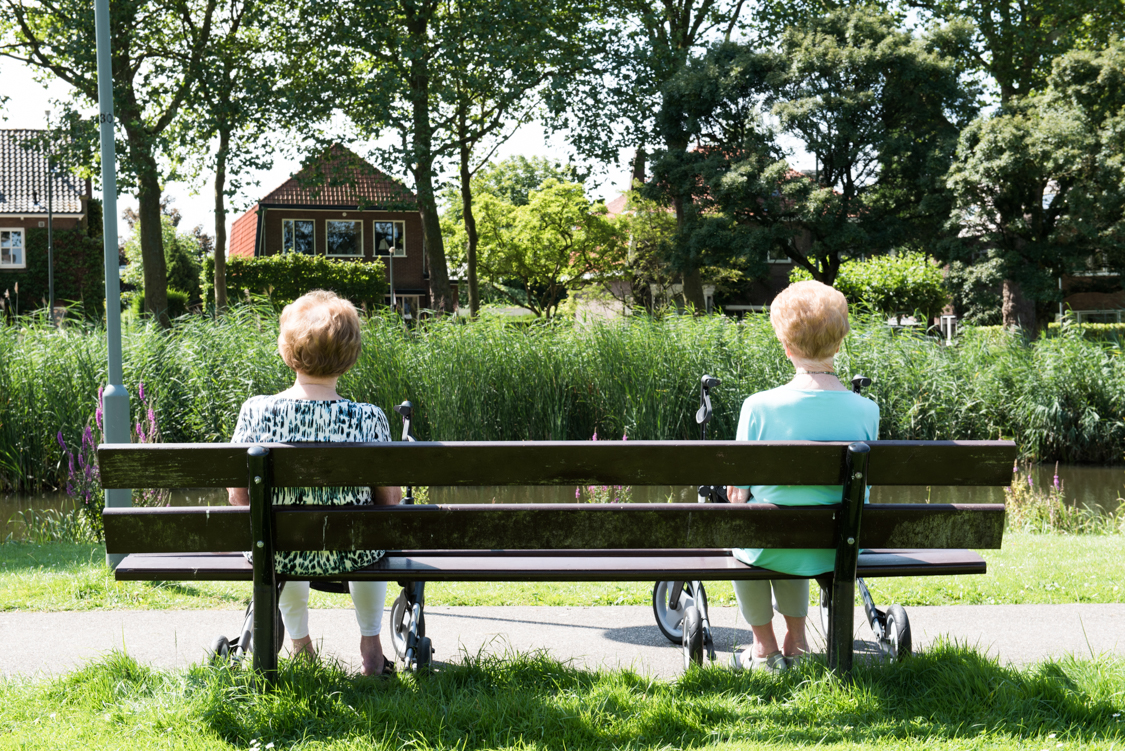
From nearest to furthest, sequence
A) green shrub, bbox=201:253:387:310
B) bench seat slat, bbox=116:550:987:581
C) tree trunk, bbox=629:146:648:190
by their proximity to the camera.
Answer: bench seat slat, bbox=116:550:987:581
tree trunk, bbox=629:146:648:190
green shrub, bbox=201:253:387:310

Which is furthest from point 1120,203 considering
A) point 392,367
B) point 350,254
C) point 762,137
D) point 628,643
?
point 350,254

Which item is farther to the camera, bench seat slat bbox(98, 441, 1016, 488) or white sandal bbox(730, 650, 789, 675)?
white sandal bbox(730, 650, 789, 675)

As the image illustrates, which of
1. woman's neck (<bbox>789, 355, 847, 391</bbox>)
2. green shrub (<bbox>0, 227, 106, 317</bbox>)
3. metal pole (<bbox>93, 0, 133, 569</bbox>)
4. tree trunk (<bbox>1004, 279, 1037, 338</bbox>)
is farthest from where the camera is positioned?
green shrub (<bbox>0, 227, 106, 317</bbox>)

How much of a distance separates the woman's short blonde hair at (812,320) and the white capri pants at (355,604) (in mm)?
1659

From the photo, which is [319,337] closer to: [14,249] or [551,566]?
[551,566]

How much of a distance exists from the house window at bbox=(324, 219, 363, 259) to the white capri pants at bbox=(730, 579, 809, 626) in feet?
137

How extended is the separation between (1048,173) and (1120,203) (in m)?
1.59

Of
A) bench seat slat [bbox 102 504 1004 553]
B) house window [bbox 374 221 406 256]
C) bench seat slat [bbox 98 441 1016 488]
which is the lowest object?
bench seat slat [bbox 102 504 1004 553]

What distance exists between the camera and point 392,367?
37.5ft

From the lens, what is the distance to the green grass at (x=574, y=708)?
2.81 meters

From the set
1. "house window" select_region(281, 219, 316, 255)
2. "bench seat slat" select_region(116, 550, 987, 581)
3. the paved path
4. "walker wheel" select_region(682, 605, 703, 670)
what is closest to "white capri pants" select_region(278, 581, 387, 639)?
"bench seat slat" select_region(116, 550, 987, 581)

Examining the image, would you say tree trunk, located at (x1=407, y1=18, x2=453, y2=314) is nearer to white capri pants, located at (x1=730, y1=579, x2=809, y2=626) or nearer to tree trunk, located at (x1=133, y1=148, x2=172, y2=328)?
tree trunk, located at (x1=133, y1=148, x2=172, y2=328)

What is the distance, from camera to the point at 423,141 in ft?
68.6

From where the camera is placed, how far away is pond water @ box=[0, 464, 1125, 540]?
9.42 m
